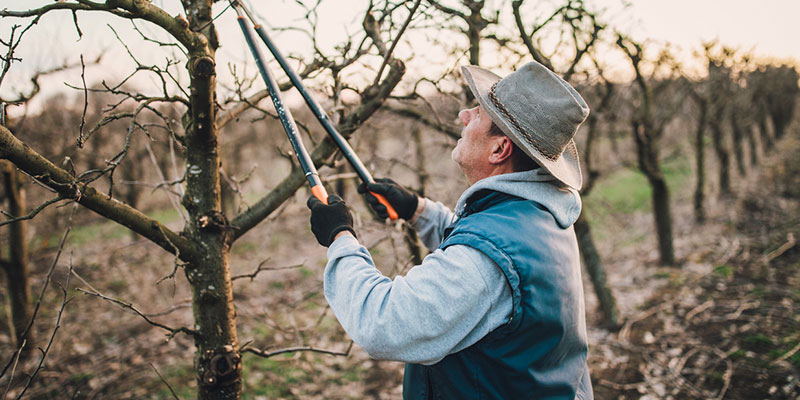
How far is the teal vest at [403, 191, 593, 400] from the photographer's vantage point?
159cm

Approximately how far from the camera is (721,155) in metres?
14.0

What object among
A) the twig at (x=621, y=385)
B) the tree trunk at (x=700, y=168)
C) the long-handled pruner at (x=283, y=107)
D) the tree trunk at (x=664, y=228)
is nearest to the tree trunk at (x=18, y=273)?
the long-handled pruner at (x=283, y=107)

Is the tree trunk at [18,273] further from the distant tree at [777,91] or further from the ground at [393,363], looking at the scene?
the distant tree at [777,91]

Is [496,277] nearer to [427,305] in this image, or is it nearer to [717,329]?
[427,305]

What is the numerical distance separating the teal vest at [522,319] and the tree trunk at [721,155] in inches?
544

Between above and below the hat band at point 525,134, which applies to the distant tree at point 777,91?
above

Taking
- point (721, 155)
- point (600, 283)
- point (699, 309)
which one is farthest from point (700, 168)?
point (600, 283)

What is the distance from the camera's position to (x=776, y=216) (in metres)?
10.9

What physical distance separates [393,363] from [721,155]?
43.2ft

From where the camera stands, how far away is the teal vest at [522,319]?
1593mm

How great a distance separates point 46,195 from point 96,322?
5238 mm

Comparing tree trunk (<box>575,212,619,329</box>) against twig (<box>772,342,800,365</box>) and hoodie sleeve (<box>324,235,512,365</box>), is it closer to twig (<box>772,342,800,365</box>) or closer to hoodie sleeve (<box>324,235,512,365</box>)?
twig (<box>772,342,800,365</box>)

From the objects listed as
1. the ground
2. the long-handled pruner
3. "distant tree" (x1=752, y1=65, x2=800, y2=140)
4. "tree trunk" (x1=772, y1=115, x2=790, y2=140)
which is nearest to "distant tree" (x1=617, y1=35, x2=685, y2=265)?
the ground

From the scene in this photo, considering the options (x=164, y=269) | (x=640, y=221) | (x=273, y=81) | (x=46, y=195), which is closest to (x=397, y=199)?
(x=273, y=81)
